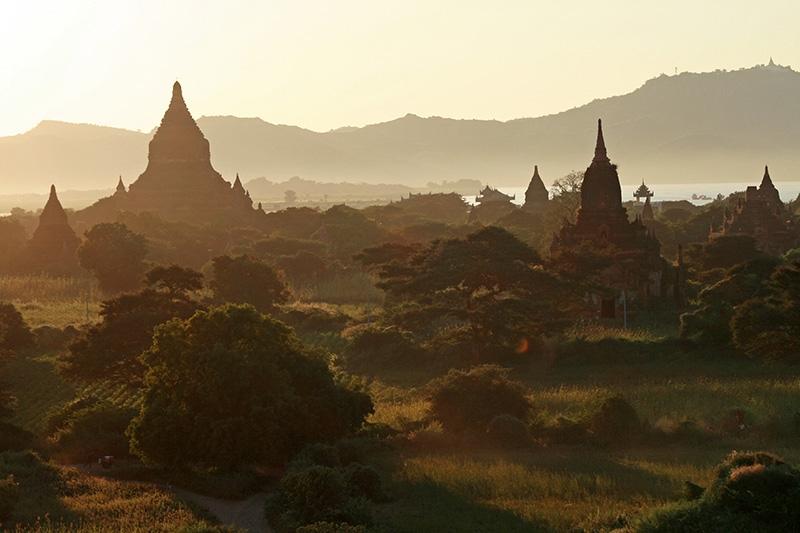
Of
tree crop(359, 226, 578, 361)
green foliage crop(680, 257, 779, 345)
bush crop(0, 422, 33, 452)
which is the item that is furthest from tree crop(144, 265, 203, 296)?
green foliage crop(680, 257, 779, 345)

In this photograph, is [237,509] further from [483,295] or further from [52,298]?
[52,298]

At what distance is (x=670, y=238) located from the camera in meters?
101

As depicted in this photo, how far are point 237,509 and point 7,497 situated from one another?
5.03 m

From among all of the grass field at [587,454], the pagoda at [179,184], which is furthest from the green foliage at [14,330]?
the pagoda at [179,184]

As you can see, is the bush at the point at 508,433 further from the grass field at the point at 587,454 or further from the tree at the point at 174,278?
the tree at the point at 174,278

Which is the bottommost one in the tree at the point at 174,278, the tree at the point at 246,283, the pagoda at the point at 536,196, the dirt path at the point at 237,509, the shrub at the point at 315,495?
the dirt path at the point at 237,509

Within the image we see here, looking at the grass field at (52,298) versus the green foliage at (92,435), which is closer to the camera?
the green foliage at (92,435)

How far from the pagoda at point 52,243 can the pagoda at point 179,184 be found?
16710 mm

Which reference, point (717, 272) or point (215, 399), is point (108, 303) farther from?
point (717, 272)

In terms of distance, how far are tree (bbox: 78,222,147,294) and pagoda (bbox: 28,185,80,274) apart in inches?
476

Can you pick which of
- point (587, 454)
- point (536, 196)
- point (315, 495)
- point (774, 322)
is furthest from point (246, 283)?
point (536, 196)

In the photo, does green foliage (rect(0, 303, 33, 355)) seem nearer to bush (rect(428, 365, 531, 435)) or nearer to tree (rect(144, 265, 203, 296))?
tree (rect(144, 265, 203, 296))

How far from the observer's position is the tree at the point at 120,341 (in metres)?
40.2

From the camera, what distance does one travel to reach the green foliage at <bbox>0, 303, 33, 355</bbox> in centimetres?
5050
